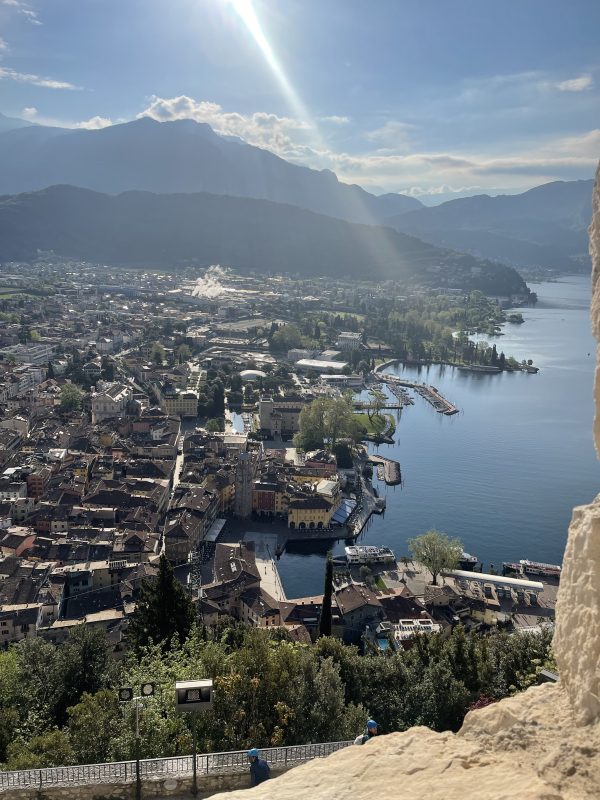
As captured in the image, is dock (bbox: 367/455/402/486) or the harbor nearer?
dock (bbox: 367/455/402/486)

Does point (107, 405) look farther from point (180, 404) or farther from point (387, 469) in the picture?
point (387, 469)

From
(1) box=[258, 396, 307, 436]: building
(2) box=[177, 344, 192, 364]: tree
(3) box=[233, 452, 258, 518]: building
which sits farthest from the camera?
(2) box=[177, 344, 192, 364]: tree

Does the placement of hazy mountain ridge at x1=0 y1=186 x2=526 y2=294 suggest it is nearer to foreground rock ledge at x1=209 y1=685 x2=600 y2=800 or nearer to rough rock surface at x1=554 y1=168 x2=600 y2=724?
rough rock surface at x1=554 y1=168 x2=600 y2=724

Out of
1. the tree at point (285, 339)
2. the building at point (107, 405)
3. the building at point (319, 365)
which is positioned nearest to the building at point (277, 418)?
the building at point (107, 405)

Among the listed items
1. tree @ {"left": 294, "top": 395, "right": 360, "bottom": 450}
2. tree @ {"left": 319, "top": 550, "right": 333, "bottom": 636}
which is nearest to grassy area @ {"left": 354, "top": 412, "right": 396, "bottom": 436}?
tree @ {"left": 294, "top": 395, "right": 360, "bottom": 450}

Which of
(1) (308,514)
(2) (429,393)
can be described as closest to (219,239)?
(2) (429,393)

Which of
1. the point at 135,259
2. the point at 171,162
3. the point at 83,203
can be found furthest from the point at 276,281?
the point at 171,162

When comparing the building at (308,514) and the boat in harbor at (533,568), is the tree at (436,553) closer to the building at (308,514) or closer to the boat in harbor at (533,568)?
the boat in harbor at (533,568)
